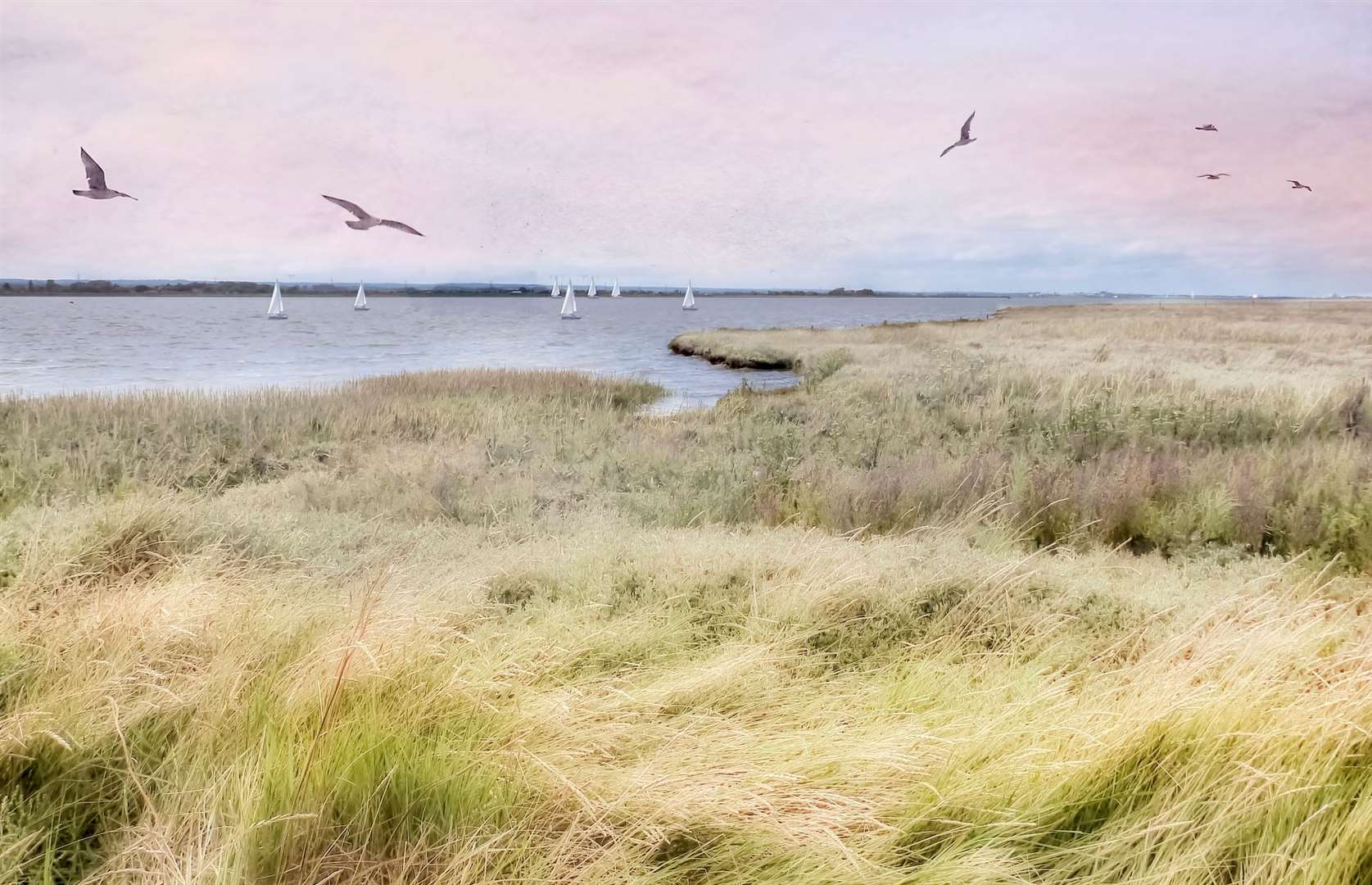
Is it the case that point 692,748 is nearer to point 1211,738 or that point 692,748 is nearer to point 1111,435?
point 1211,738

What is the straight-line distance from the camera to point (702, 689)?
2.90m

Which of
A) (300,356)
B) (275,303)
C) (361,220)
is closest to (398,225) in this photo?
(361,220)

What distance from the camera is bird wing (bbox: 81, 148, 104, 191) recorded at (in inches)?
230

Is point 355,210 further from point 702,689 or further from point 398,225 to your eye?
point 702,689

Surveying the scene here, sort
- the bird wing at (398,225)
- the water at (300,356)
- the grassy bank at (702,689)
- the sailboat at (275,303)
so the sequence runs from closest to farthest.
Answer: the grassy bank at (702,689) → the bird wing at (398,225) → the water at (300,356) → the sailboat at (275,303)

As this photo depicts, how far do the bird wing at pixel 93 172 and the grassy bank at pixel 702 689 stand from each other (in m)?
2.49

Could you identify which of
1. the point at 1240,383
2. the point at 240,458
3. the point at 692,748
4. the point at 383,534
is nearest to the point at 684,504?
the point at 383,534

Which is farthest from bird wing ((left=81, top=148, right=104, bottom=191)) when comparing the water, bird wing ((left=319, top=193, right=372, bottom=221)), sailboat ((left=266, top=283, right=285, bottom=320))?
sailboat ((left=266, top=283, right=285, bottom=320))

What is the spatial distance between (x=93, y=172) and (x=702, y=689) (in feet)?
20.7

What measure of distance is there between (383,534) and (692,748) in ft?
13.6

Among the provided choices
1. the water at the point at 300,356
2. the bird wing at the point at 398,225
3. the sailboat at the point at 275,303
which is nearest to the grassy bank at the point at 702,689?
the bird wing at the point at 398,225

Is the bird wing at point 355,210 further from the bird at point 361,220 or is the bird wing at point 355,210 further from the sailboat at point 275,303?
the sailboat at point 275,303

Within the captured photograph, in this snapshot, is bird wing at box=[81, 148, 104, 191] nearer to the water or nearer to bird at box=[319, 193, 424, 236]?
bird at box=[319, 193, 424, 236]

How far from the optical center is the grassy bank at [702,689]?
2.04 meters
